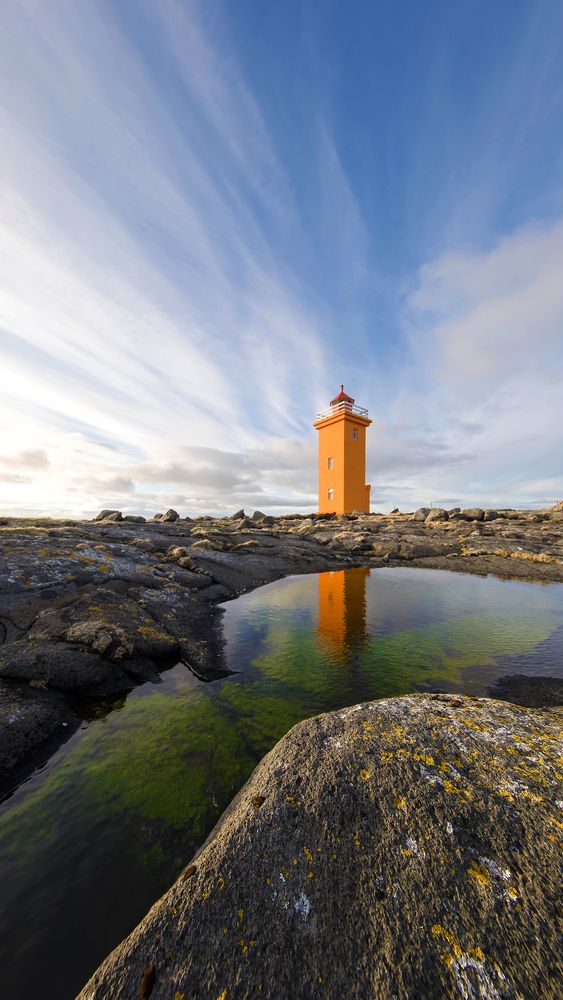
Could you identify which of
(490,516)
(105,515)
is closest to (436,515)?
(490,516)

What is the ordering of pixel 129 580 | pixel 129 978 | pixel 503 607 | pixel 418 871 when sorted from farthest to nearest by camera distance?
pixel 503 607
pixel 129 580
pixel 418 871
pixel 129 978

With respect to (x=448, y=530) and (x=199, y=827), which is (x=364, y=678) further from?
(x=448, y=530)

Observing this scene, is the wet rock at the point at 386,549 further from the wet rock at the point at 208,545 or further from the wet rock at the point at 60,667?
the wet rock at the point at 60,667

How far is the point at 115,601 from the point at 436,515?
51283mm

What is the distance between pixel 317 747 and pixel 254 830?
5.18 ft

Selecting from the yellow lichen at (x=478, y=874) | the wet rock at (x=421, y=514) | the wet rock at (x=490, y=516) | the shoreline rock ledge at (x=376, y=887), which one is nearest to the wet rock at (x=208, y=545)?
the shoreline rock ledge at (x=376, y=887)

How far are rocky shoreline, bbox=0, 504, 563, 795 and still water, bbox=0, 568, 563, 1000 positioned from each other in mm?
760

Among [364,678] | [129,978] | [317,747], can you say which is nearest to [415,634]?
[364,678]

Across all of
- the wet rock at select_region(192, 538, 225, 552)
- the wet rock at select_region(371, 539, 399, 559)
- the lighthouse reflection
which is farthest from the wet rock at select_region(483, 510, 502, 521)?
the wet rock at select_region(192, 538, 225, 552)

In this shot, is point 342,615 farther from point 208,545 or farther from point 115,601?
point 208,545

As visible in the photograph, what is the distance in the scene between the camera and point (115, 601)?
44.0ft

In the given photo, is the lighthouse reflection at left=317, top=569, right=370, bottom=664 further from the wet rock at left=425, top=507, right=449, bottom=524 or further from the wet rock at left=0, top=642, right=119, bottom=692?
the wet rock at left=425, top=507, right=449, bottom=524

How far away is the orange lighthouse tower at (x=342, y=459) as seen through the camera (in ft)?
186

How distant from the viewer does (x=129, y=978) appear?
3.10 m
